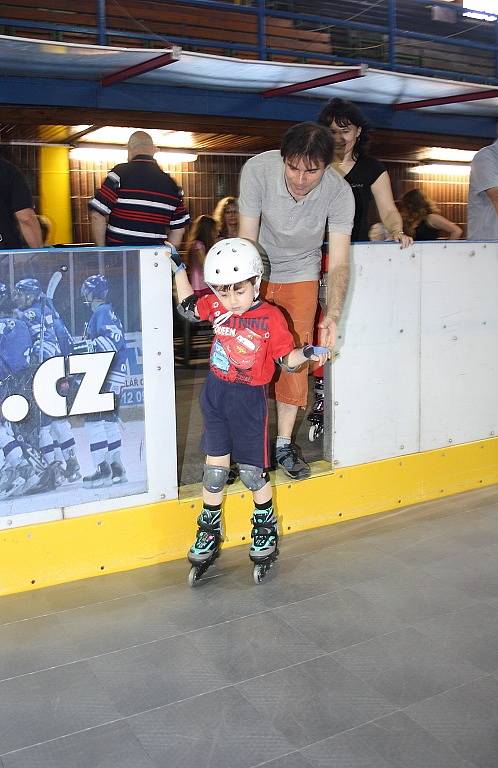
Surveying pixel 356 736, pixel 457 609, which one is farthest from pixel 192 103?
pixel 356 736

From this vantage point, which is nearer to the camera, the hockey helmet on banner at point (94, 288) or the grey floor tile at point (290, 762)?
the grey floor tile at point (290, 762)

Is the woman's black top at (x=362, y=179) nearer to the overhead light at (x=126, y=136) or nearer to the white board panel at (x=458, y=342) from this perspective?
the white board panel at (x=458, y=342)

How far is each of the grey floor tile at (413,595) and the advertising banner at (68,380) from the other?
3.63 ft

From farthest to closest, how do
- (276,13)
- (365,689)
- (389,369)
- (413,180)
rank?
(413,180)
(276,13)
(389,369)
(365,689)

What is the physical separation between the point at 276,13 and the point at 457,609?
318 inches

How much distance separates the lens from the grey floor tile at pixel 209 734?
2156 millimetres

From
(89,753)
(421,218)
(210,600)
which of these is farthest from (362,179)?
(89,753)

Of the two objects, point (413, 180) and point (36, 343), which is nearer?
point (36, 343)

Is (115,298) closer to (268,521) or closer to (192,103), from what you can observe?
(268,521)

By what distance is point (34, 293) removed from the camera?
3.15 meters

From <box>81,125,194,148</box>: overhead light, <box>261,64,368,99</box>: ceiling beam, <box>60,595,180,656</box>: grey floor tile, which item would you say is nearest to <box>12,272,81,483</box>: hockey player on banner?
<box>60,595,180,656</box>: grey floor tile

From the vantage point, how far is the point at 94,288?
328 centimetres

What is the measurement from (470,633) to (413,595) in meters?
0.36

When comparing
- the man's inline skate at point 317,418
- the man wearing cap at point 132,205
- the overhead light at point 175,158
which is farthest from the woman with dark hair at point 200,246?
the man's inline skate at point 317,418
